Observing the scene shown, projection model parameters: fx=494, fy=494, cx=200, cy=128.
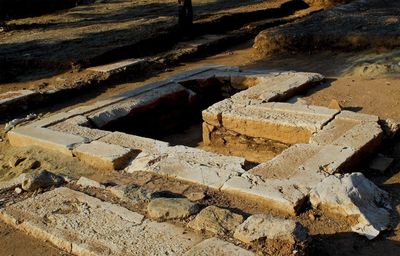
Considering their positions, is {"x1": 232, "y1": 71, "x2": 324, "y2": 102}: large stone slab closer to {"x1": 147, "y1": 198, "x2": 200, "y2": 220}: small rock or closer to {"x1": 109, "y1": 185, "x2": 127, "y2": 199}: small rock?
{"x1": 109, "y1": 185, "x2": 127, "y2": 199}: small rock

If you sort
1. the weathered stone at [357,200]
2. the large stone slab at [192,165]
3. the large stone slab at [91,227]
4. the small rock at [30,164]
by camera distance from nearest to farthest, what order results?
the large stone slab at [91,227]
the weathered stone at [357,200]
the large stone slab at [192,165]
the small rock at [30,164]

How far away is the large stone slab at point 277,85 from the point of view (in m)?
6.37

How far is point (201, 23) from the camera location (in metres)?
11.8

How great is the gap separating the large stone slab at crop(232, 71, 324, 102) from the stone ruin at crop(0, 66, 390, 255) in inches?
0.6

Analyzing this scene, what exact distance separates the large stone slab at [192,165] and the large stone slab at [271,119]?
1017mm

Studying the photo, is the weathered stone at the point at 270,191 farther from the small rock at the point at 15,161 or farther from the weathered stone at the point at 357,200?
the small rock at the point at 15,161

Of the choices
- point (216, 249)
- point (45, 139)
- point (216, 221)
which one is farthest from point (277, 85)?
point (216, 249)

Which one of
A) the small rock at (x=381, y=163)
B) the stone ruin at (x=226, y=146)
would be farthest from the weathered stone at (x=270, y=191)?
the small rock at (x=381, y=163)

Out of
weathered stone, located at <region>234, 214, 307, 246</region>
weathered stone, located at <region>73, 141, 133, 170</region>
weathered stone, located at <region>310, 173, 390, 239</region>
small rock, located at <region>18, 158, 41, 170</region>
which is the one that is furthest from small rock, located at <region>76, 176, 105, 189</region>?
weathered stone, located at <region>310, 173, 390, 239</region>

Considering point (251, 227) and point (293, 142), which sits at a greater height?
point (251, 227)

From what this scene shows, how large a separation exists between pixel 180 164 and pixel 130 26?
7.99 meters

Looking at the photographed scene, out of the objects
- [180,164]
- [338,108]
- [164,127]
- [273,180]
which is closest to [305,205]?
[273,180]

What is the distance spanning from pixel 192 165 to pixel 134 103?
238 centimetres

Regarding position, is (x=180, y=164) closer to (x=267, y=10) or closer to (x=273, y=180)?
(x=273, y=180)
